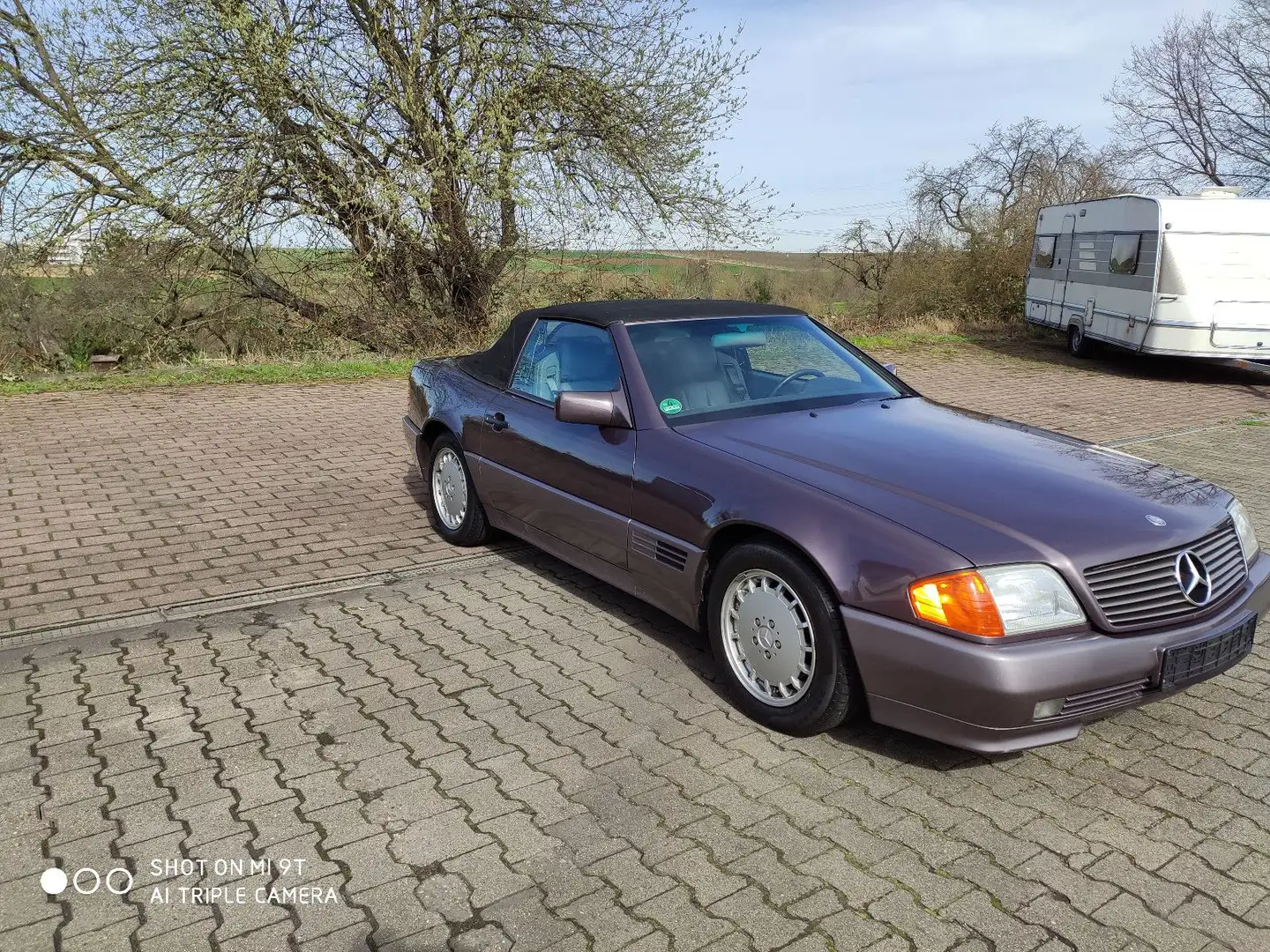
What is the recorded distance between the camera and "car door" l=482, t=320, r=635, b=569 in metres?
4.42

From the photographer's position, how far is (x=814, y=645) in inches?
135

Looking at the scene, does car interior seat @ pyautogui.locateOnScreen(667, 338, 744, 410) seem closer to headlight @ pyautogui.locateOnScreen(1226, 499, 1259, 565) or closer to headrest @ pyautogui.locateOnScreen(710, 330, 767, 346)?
headrest @ pyautogui.locateOnScreen(710, 330, 767, 346)

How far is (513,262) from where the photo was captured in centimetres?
1584

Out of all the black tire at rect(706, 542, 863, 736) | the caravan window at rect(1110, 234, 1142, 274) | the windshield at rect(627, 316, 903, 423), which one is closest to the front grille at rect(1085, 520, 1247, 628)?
the black tire at rect(706, 542, 863, 736)

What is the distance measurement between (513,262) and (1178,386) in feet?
33.8

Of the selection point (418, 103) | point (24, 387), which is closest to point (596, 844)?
point (24, 387)

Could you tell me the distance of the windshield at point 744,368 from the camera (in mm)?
4496

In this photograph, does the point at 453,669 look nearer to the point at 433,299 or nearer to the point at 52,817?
the point at 52,817

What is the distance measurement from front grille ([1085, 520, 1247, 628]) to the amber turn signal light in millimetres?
375

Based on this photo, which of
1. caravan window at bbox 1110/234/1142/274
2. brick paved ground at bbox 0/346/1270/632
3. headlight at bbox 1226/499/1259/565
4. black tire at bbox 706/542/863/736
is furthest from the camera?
caravan window at bbox 1110/234/1142/274

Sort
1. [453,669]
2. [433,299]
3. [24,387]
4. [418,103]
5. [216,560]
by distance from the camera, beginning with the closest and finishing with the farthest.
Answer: [453,669]
[216,560]
[24,387]
[418,103]
[433,299]

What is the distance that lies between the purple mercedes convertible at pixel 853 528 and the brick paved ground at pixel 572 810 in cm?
33

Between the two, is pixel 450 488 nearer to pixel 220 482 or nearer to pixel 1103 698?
pixel 220 482

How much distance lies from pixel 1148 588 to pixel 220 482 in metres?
6.49
